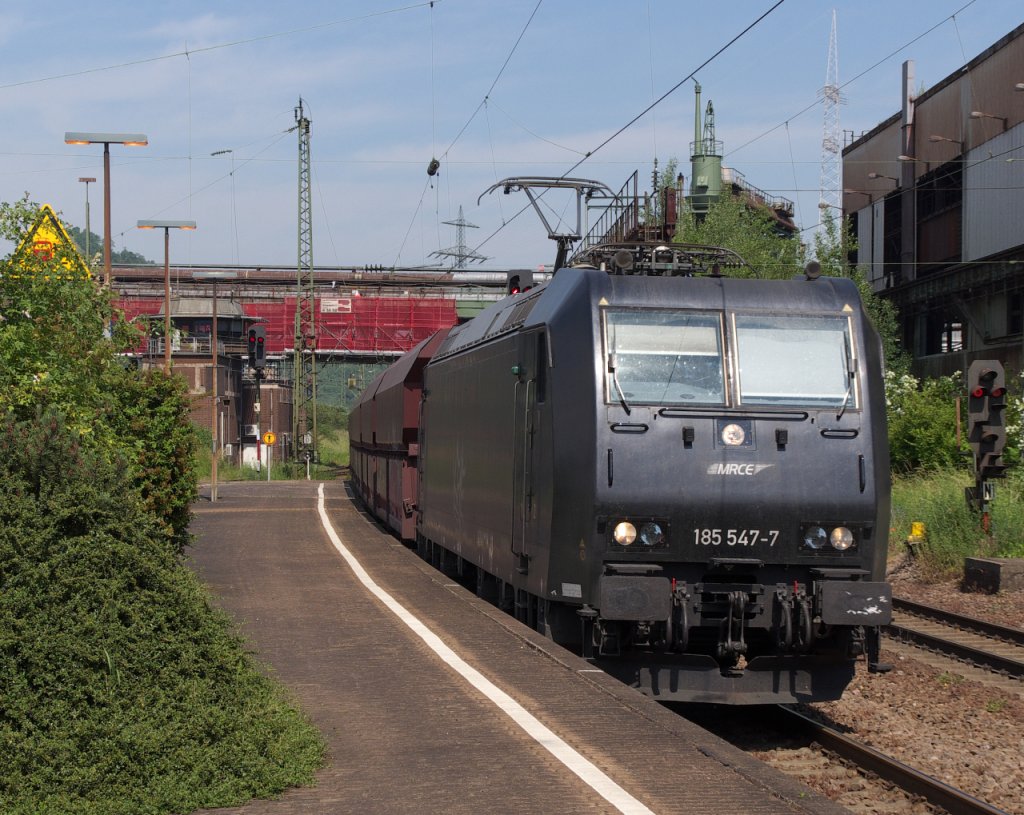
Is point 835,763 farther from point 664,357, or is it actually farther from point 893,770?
point 664,357

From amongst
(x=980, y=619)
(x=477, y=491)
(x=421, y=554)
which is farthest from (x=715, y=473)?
(x=421, y=554)

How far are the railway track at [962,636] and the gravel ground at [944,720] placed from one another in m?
0.27

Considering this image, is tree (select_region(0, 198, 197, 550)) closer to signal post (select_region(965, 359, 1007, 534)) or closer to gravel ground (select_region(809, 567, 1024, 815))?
gravel ground (select_region(809, 567, 1024, 815))

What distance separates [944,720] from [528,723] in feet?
15.4

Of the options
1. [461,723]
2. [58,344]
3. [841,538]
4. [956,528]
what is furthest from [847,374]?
[956,528]

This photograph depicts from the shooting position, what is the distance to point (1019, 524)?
21.0 meters

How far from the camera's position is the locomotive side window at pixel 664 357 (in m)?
9.95

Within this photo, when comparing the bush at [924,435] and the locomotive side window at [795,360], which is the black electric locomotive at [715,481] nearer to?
the locomotive side window at [795,360]

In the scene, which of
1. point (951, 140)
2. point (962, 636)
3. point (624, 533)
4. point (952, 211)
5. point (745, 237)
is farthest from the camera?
point (745, 237)

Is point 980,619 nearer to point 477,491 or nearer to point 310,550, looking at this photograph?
point 477,491

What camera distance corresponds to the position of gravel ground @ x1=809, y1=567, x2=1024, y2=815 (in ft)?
30.1

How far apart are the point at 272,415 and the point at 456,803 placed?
80.9 metres

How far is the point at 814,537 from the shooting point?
9.70 metres

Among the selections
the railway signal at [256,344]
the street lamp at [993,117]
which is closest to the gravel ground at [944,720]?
the street lamp at [993,117]
